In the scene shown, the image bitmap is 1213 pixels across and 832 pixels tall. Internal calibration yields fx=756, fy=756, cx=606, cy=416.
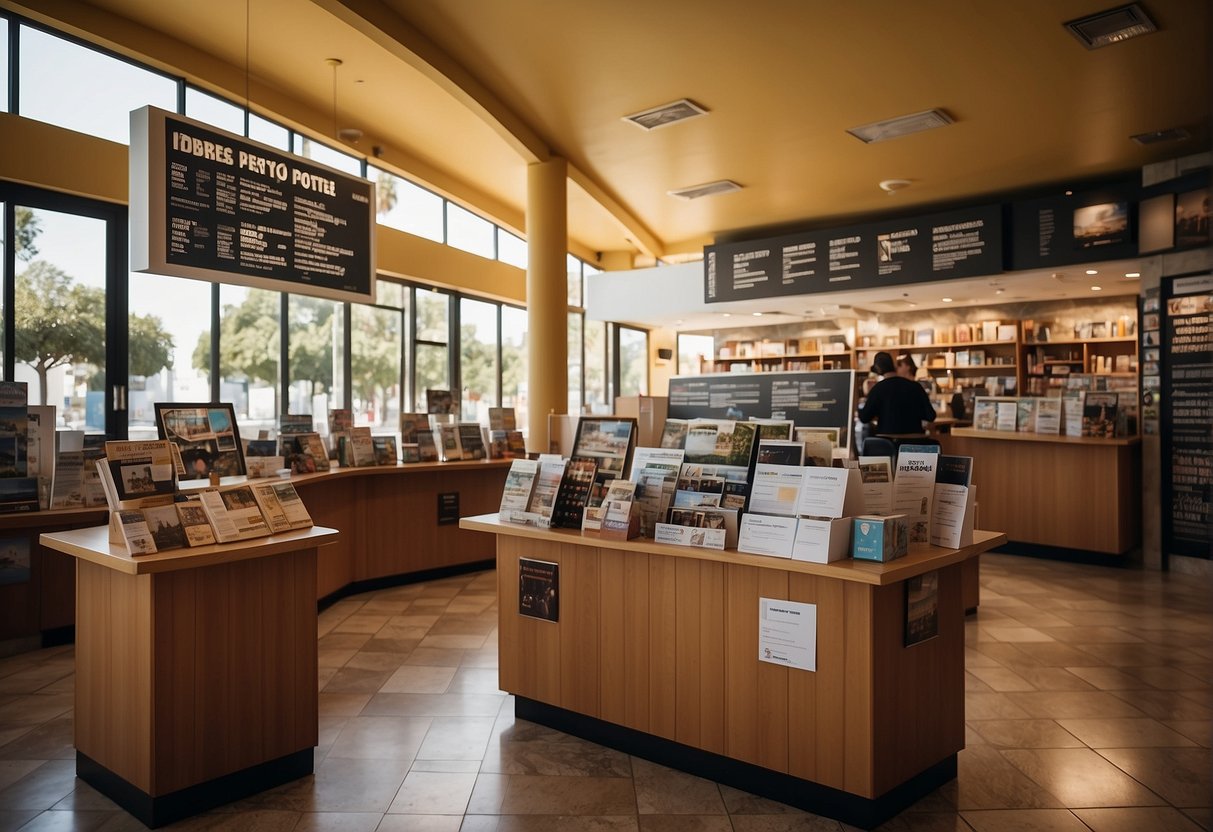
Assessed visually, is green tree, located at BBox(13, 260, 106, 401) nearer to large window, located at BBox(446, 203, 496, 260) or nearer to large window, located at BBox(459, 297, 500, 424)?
large window, located at BBox(446, 203, 496, 260)

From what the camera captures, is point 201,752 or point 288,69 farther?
point 288,69

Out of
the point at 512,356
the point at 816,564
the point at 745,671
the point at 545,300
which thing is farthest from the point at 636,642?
the point at 512,356

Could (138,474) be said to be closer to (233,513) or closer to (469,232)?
(233,513)

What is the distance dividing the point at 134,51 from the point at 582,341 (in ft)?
25.6

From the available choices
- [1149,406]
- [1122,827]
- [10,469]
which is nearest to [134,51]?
[10,469]

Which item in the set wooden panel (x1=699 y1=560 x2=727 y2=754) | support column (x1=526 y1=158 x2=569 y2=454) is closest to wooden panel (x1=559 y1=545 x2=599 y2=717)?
wooden panel (x1=699 y1=560 x2=727 y2=754)

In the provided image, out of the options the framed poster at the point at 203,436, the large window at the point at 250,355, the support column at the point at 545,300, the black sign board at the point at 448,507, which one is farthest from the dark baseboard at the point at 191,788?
the support column at the point at 545,300

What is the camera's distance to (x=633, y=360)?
14023 millimetres

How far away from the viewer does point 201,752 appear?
272 cm

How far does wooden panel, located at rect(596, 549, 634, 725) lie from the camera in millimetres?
3178

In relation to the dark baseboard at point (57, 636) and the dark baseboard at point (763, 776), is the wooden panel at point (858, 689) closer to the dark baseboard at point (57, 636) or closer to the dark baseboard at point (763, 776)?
the dark baseboard at point (763, 776)

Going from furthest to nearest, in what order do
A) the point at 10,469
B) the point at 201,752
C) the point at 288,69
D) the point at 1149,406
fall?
the point at 1149,406, the point at 288,69, the point at 10,469, the point at 201,752

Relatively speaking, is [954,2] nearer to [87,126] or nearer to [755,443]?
[755,443]

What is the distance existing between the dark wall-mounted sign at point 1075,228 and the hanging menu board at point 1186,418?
70 centimetres
